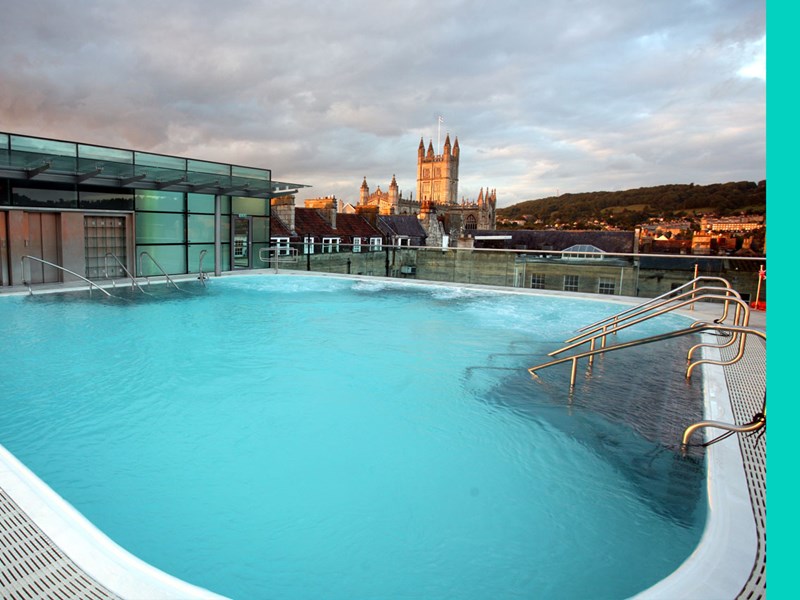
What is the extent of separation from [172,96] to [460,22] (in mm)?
11757

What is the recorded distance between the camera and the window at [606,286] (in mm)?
11430

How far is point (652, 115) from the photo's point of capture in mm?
46500

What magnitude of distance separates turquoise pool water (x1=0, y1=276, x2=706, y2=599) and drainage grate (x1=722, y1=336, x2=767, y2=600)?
1.03ft

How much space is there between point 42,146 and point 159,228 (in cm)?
342

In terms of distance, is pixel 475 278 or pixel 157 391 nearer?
pixel 157 391

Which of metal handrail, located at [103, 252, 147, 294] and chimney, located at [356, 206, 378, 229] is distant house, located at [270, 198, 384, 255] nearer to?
chimney, located at [356, 206, 378, 229]

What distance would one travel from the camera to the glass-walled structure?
11.1m

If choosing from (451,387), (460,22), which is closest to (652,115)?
(460,22)

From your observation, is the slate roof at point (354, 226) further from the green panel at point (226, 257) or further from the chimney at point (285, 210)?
the green panel at point (226, 257)

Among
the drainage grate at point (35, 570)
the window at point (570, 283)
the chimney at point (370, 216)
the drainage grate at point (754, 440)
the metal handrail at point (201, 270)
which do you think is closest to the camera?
the drainage grate at point (35, 570)

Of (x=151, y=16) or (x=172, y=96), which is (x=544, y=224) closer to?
(x=172, y=96)

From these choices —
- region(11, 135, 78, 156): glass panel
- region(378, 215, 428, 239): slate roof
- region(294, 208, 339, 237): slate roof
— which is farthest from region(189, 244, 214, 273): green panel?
region(378, 215, 428, 239): slate roof

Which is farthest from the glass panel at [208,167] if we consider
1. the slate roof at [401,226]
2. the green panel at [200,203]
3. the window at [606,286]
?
the slate roof at [401,226]

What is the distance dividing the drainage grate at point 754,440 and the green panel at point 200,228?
536 inches
